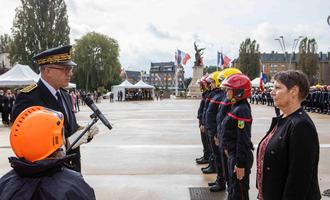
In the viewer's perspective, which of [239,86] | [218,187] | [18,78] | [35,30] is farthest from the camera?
[35,30]

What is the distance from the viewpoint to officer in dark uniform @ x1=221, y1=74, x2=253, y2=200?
465 centimetres

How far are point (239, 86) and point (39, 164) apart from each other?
3435 millimetres

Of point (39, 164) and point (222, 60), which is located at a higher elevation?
point (222, 60)

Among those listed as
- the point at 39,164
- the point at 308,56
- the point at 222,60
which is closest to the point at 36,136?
the point at 39,164

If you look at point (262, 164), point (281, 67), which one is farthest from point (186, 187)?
point (281, 67)

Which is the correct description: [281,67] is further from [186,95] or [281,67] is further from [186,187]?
[186,187]

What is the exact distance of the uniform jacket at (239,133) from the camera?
15.2 ft

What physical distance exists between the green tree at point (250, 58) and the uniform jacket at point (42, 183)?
8792 cm

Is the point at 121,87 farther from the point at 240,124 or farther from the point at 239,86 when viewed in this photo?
the point at 240,124

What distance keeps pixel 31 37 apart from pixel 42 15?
3.36 m

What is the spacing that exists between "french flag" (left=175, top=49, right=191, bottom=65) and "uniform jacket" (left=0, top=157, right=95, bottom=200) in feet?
196

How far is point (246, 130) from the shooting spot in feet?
15.6

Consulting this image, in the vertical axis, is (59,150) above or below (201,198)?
above

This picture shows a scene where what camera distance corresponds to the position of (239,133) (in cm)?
476
